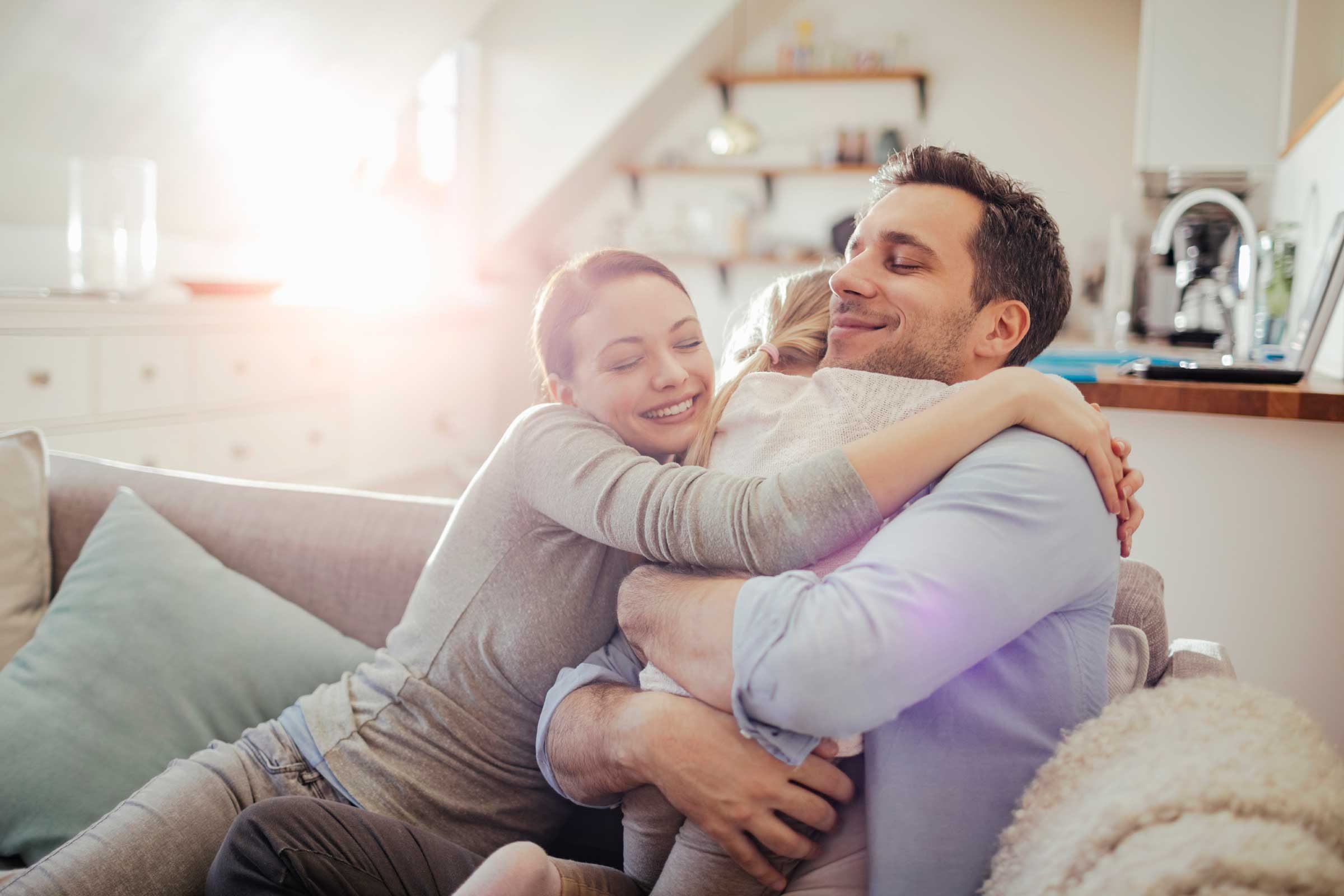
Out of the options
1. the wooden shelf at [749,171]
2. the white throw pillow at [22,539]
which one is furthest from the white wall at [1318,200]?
the white throw pillow at [22,539]

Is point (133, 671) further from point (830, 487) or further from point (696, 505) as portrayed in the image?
point (830, 487)

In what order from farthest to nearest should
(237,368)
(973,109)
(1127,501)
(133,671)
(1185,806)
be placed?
(973,109), (237,368), (133,671), (1127,501), (1185,806)

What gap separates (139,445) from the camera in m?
2.98

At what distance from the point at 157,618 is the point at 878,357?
1.13m

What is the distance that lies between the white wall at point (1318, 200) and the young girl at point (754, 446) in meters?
1.38

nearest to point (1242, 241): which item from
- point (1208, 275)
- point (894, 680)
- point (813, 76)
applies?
point (1208, 275)

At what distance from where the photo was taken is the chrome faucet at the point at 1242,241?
7.62 feet

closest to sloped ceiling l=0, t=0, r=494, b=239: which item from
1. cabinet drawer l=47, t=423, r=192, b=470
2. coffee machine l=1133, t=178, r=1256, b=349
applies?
cabinet drawer l=47, t=423, r=192, b=470

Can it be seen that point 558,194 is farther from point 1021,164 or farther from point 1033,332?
point 1033,332

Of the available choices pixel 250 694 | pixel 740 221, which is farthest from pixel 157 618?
pixel 740 221

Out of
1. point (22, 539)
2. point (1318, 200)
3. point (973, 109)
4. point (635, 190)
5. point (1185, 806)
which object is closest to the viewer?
point (1185, 806)

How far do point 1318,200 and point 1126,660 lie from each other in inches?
78.3

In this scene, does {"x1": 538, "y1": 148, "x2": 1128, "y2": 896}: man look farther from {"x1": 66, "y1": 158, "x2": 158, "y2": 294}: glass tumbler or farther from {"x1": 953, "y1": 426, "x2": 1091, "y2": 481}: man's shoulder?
{"x1": 66, "y1": 158, "x2": 158, "y2": 294}: glass tumbler

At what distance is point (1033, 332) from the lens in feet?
3.99
